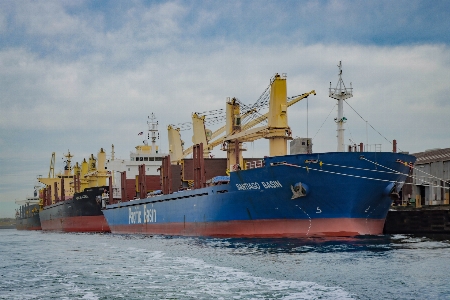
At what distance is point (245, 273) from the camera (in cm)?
1611

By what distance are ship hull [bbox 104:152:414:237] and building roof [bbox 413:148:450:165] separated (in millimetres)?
9742

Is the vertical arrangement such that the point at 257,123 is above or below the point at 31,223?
above

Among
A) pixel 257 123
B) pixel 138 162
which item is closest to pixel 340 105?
pixel 257 123

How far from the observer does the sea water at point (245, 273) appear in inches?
523

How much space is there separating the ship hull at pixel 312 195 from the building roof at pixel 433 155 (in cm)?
974

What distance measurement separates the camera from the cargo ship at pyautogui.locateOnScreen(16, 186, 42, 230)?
91562mm

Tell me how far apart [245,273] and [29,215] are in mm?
89950

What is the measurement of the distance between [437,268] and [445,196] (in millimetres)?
17424

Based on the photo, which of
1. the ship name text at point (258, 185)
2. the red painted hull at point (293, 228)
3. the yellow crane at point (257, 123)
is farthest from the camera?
the yellow crane at point (257, 123)

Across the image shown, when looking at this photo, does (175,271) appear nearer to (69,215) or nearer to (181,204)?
(181,204)

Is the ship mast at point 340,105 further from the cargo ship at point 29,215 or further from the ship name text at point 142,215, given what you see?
the cargo ship at point 29,215

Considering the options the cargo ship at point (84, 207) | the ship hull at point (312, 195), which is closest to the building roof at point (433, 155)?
the ship hull at point (312, 195)

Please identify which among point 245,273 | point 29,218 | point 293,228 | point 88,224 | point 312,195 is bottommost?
point 29,218

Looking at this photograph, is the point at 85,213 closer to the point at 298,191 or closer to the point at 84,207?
the point at 84,207
